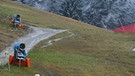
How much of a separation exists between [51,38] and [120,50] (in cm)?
1407

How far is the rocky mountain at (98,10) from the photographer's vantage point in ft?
460

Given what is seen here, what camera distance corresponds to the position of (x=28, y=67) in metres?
42.3

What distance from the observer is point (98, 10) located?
14438cm

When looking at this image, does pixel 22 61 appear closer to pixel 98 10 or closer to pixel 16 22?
pixel 16 22

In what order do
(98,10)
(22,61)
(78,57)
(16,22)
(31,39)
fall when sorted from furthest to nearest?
(98,10), (16,22), (31,39), (78,57), (22,61)

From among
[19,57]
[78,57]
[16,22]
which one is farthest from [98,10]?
[19,57]

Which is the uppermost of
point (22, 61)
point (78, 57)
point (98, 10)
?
point (22, 61)

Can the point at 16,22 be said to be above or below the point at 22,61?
above

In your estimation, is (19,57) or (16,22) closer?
(19,57)

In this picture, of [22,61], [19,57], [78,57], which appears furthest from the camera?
[78,57]

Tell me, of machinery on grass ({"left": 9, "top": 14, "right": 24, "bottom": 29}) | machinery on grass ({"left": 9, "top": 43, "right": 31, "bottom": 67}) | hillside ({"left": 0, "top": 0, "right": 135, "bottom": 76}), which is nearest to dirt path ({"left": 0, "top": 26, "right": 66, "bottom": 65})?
hillside ({"left": 0, "top": 0, "right": 135, "bottom": 76})

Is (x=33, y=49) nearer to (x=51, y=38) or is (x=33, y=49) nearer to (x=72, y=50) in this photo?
(x=72, y=50)

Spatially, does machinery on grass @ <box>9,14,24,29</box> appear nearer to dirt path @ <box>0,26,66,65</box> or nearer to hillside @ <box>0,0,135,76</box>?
hillside @ <box>0,0,135,76</box>

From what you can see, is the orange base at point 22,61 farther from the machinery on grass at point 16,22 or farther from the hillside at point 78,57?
the machinery on grass at point 16,22
